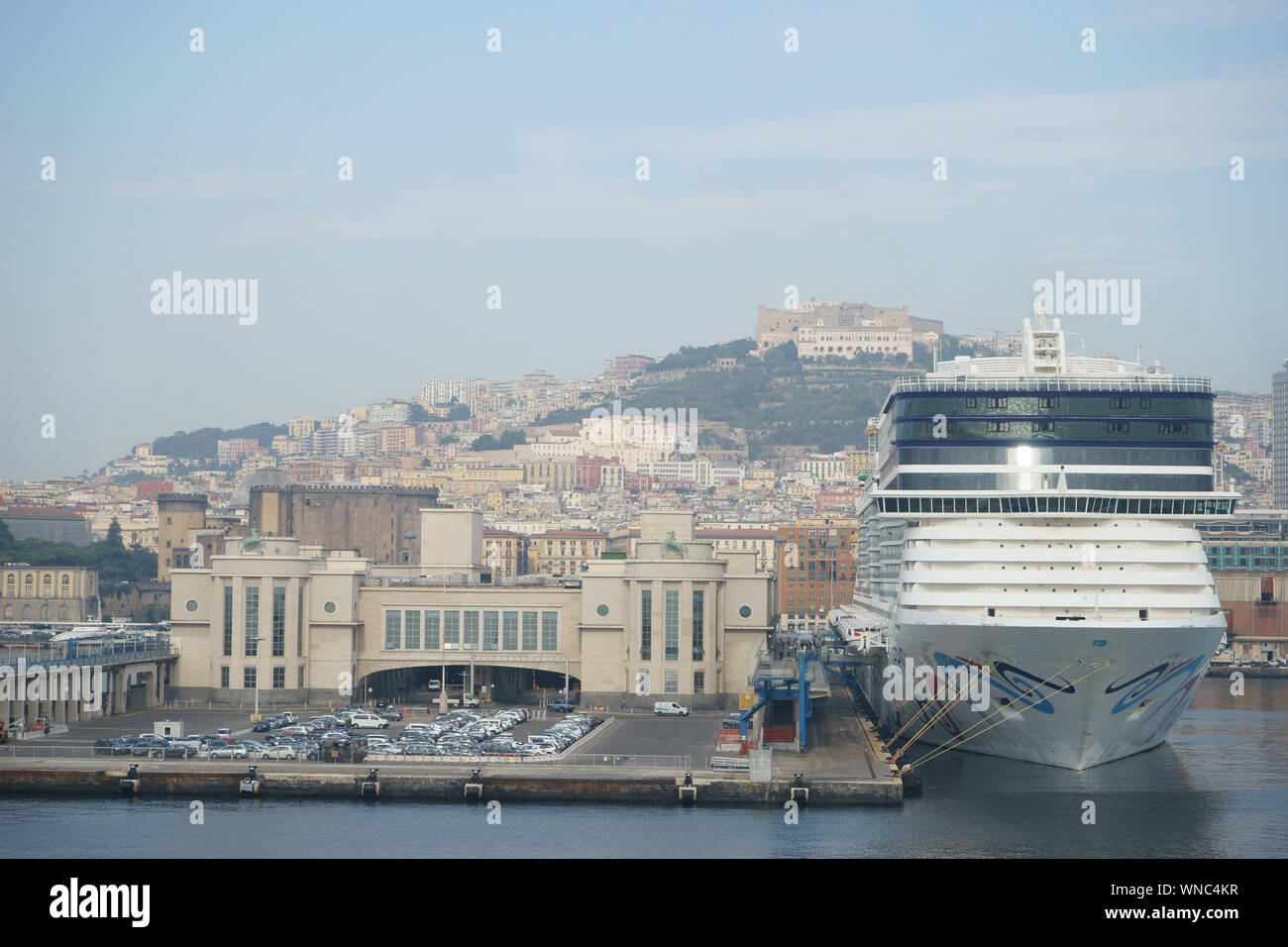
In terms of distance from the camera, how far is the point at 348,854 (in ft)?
137

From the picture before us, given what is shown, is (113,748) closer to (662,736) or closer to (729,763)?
(662,736)

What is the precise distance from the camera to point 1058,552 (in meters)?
47.5

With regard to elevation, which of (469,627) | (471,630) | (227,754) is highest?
(469,627)

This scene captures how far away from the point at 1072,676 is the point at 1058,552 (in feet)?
11.4

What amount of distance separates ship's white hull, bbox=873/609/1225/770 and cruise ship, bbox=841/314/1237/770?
53 mm

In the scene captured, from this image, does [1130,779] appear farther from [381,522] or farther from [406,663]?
[381,522]

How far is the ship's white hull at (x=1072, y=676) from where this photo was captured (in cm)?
4544

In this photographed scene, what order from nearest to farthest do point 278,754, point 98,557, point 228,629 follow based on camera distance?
point 278,754, point 228,629, point 98,557

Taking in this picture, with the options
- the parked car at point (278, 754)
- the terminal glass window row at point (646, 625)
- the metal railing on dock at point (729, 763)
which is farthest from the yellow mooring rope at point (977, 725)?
the parked car at point (278, 754)

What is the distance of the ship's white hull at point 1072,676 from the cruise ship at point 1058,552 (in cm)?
5

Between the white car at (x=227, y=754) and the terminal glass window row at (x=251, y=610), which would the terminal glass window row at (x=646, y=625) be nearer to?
the terminal glass window row at (x=251, y=610)

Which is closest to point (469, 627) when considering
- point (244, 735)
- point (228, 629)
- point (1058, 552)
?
point (228, 629)
